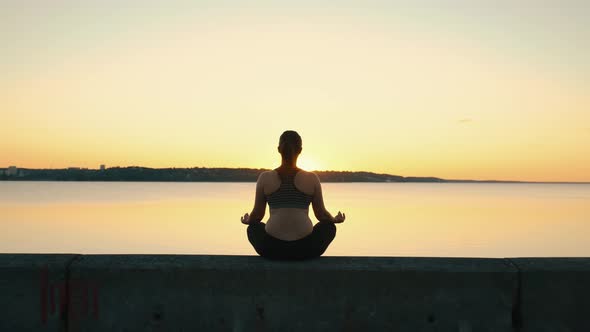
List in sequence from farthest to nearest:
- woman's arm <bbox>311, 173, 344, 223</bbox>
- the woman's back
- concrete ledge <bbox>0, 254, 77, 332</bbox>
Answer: woman's arm <bbox>311, 173, 344, 223</bbox> → the woman's back → concrete ledge <bbox>0, 254, 77, 332</bbox>

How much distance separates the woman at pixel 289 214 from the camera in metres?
5.51

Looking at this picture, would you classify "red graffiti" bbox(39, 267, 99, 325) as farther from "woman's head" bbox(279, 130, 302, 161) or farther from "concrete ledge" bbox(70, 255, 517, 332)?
"woman's head" bbox(279, 130, 302, 161)

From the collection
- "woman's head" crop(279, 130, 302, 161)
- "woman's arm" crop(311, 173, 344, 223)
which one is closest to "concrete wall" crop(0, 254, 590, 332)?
"woman's arm" crop(311, 173, 344, 223)

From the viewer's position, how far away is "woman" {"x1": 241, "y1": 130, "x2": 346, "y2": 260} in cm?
551

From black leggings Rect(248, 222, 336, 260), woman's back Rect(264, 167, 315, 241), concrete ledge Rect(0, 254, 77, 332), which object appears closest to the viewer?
concrete ledge Rect(0, 254, 77, 332)

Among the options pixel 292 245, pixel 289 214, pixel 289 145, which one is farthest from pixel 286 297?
pixel 289 145

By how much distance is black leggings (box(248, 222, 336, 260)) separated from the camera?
5.48 meters

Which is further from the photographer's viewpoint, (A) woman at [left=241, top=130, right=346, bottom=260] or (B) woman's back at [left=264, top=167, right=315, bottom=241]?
(B) woman's back at [left=264, top=167, right=315, bottom=241]

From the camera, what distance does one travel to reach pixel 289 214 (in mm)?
5660

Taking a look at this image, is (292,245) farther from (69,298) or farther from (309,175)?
(69,298)

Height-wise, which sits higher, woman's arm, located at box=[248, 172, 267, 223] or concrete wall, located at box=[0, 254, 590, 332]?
woman's arm, located at box=[248, 172, 267, 223]

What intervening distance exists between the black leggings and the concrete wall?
34cm

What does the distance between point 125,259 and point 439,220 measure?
49.6 meters

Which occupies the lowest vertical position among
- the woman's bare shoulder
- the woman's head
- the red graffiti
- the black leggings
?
the red graffiti
